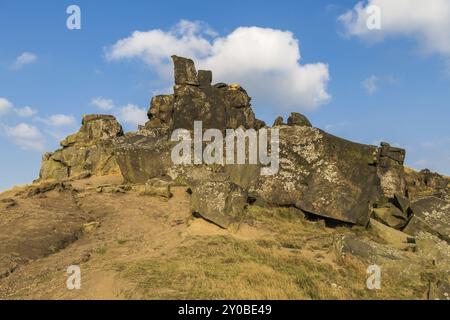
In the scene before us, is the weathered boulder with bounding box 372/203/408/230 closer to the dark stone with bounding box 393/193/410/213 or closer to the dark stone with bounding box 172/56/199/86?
the dark stone with bounding box 393/193/410/213

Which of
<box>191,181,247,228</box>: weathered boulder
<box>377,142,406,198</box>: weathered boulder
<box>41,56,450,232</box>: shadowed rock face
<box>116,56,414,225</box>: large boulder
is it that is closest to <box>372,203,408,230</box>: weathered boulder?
<box>41,56,450,232</box>: shadowed rock face

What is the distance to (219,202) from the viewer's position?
19.6 meters

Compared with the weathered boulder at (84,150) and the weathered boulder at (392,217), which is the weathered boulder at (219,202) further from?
the weathered boulder at (84,150)

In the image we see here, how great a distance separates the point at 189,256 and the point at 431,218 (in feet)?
43.2

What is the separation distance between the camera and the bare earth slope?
41.8ft

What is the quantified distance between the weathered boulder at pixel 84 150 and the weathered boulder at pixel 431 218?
2814cm

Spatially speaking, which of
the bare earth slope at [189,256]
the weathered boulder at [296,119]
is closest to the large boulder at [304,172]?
the bare earth slope at [189,256]

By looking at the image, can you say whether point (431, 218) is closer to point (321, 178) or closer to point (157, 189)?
point (321, 178)

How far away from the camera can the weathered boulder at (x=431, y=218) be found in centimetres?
2105

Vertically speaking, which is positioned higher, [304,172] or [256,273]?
[304,172]

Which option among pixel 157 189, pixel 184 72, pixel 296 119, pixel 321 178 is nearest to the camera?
pixel 321 178

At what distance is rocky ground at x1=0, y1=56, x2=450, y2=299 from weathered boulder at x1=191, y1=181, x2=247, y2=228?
52mm

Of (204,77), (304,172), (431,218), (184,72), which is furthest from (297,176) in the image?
(184,72)
